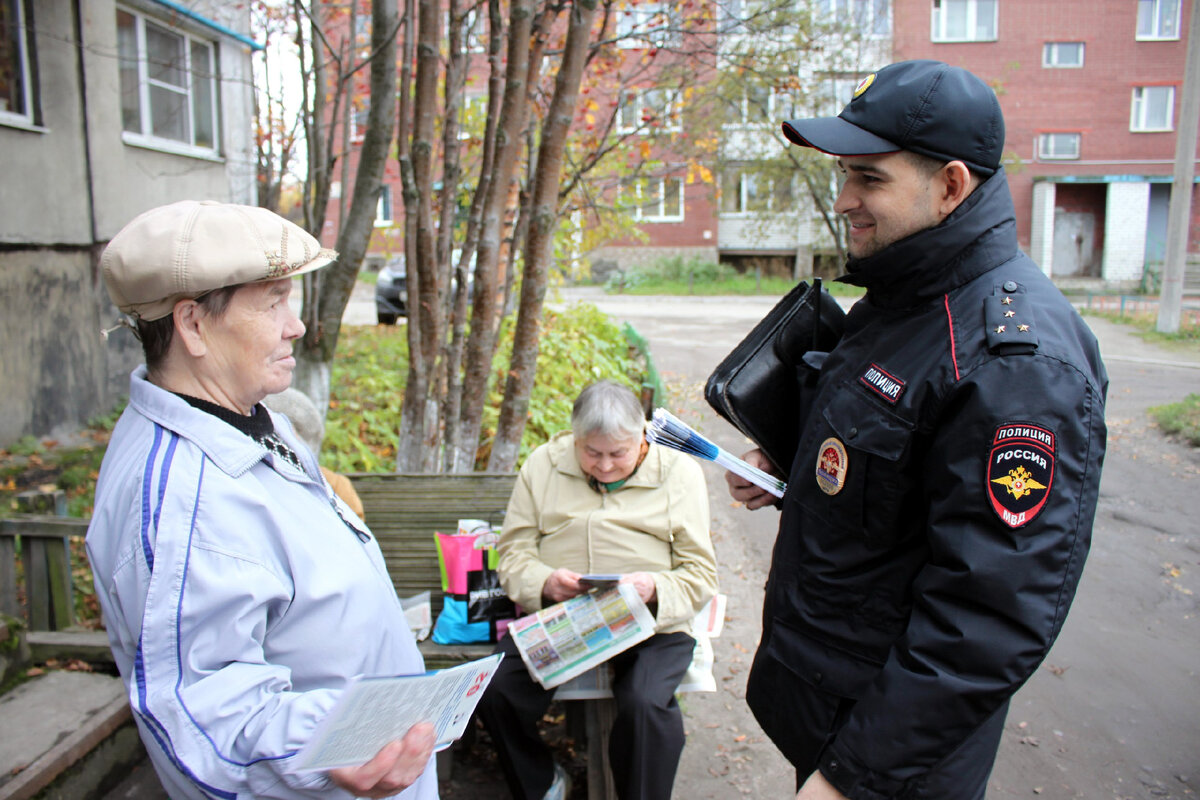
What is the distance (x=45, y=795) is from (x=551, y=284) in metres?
7.84

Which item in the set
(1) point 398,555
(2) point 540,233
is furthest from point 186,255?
(2) point 540,233

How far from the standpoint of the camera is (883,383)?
1588 mm

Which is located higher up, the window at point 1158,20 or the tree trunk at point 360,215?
the window at point 1158,20

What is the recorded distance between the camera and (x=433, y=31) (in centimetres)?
430

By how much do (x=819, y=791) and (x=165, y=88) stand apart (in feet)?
35.9

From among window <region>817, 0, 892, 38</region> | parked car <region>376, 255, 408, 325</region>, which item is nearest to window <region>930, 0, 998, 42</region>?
window <region>817, 0, 892, 38</region>

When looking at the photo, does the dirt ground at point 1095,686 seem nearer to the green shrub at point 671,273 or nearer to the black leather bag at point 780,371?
the black leather bag at point 780,371

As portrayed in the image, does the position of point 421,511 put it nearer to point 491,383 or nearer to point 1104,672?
point 1104,672

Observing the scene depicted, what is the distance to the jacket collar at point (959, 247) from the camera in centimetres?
158

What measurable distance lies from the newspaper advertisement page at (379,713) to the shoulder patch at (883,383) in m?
0.88

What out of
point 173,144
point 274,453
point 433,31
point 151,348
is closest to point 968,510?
point 274,453

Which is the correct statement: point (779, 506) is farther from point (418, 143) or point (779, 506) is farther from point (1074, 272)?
point (1074, 272)

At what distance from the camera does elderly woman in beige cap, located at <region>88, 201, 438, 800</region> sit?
1.38 m

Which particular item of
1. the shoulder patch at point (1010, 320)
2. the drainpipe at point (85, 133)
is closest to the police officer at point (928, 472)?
the shoulder patch at point (1010, 320)
